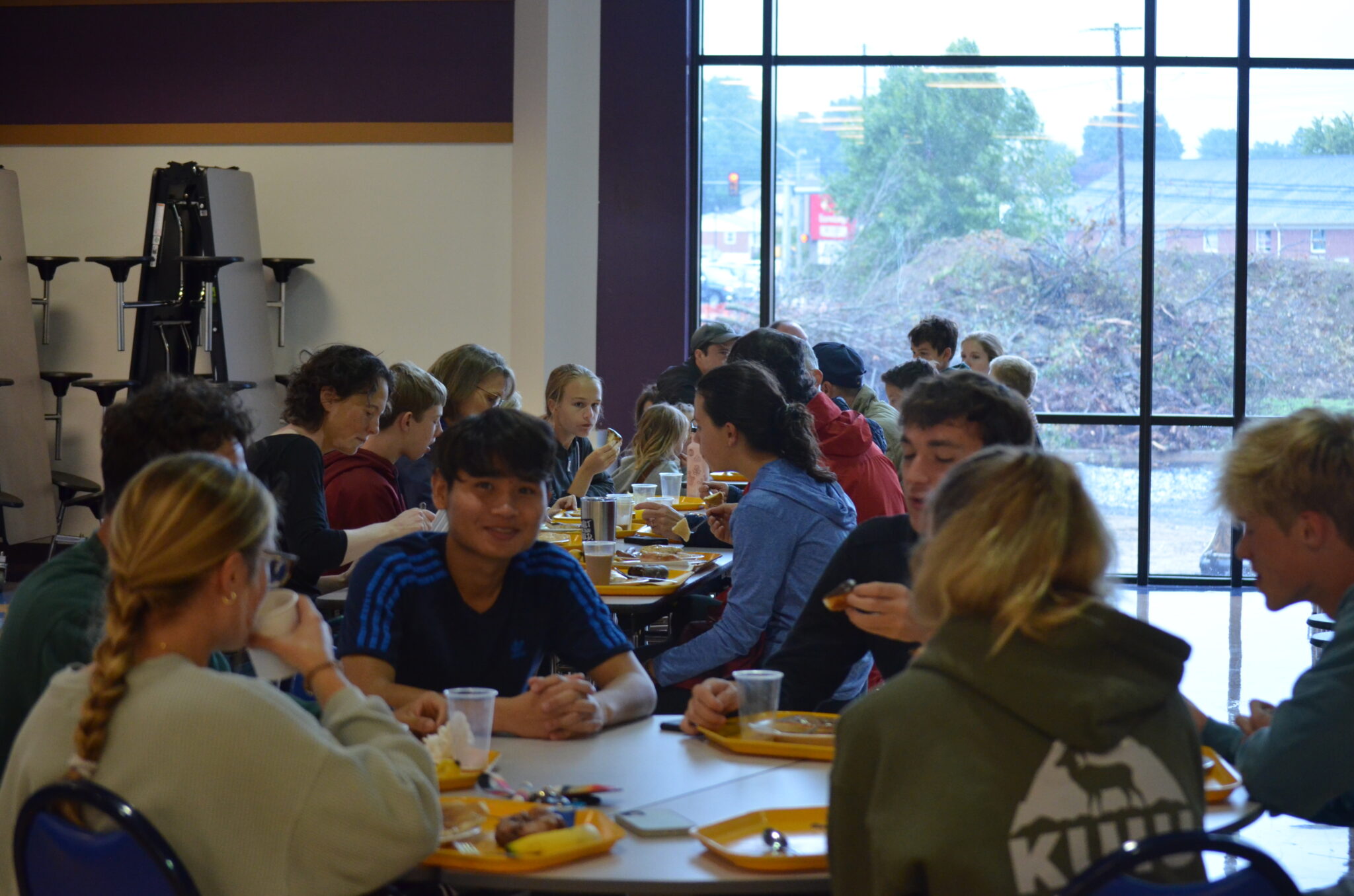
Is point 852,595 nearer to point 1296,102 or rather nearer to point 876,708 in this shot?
point 876,708

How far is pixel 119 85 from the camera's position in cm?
851

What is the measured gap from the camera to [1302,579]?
212cm

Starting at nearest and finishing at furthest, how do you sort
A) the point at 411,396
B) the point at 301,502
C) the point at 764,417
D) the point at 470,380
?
the point at 764,417
the point at 301,502
the point at 411,396
the point at 470,380

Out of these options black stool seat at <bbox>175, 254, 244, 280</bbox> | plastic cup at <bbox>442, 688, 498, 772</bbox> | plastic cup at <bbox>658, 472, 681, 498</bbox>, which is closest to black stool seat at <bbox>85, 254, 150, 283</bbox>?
black stool seat at <bbox>175, 254, 244, 280</bbox>

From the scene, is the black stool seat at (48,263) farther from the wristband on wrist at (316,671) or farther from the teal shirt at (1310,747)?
the teal shirt at (1310,747)

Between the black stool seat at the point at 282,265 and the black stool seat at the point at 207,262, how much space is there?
57cm

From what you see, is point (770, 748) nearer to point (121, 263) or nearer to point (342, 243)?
point (121, 263)

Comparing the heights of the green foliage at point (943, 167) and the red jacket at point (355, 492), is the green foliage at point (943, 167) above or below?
above

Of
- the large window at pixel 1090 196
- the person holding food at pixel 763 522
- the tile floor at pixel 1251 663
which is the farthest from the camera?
the large window at pixel 1090 196

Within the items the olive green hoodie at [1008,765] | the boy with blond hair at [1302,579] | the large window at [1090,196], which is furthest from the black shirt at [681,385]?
the olive green hoodie at [1008,765]

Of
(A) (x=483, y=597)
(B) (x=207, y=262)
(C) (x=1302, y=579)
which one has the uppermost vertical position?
(B) (x=207, y=262)

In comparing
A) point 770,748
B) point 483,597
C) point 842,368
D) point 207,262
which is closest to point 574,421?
point 842,368

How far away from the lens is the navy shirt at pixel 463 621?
2.51m

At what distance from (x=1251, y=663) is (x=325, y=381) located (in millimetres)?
4669
